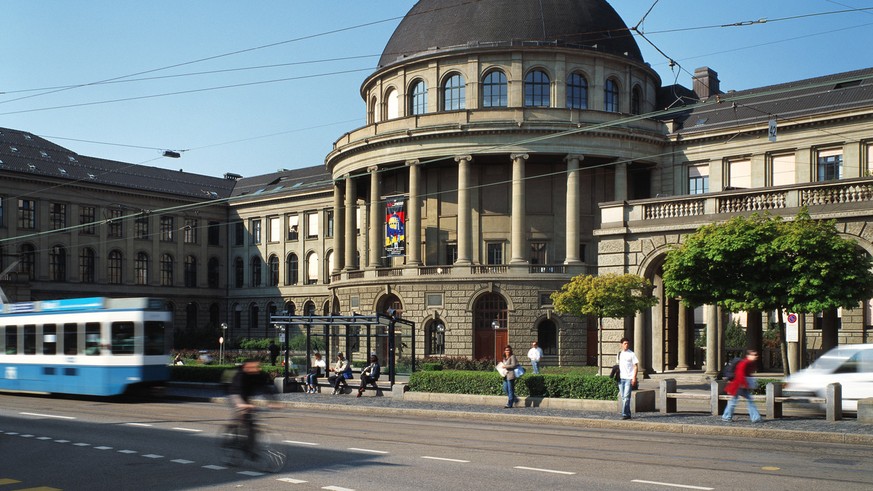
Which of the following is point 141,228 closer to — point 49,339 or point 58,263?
point 58,263

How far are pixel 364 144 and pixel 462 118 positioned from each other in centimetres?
767

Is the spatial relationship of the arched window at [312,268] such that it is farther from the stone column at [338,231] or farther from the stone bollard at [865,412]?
the stone bollard at [865,412]

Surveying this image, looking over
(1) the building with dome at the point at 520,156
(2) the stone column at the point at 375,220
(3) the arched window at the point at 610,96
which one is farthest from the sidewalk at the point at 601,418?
(3) the arched window at the point at 610,96

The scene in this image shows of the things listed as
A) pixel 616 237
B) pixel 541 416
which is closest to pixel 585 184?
pixel 616 237

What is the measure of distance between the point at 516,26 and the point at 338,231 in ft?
69.7

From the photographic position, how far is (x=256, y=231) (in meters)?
100

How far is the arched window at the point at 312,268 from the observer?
93.2m

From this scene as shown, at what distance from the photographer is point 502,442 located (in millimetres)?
19688

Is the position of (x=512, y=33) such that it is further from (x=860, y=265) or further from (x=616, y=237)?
(x=860, y=265)

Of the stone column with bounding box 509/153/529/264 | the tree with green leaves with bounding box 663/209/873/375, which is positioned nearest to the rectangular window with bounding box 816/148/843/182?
the stone column with bounding box 509/153/529/264

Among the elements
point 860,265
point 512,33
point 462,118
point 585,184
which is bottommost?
point 860,265

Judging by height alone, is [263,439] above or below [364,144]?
below

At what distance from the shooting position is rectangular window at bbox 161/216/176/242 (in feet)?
321

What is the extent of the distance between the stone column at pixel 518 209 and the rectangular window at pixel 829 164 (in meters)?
17.9
